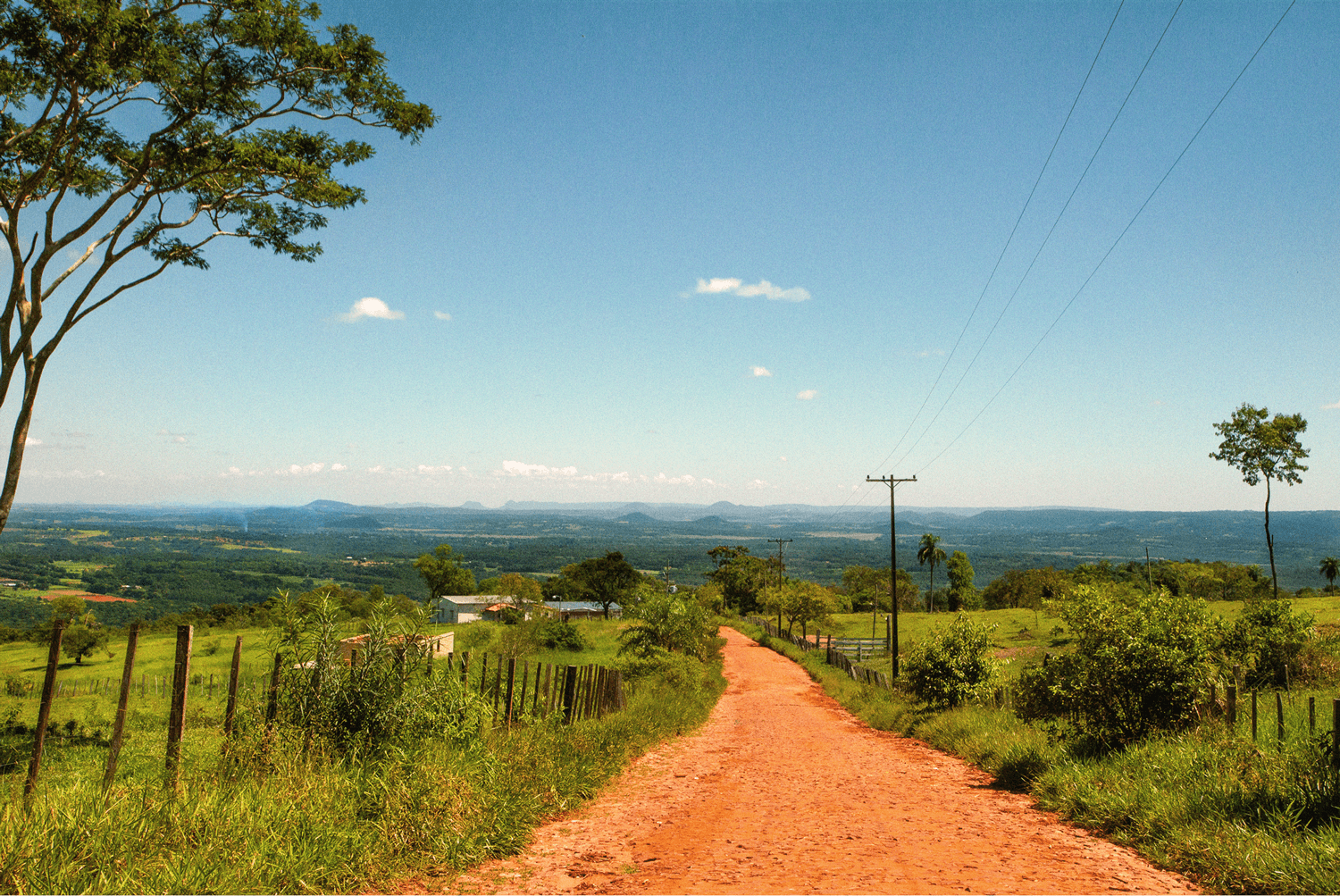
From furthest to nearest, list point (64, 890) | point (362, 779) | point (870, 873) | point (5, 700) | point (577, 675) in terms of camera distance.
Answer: point (5, 700) → point (577, 675) → point (362, 779) → point (870, 873) → point (64, 890)

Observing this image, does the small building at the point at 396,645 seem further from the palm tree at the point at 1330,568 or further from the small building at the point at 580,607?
the palm tree at the point at 1330,568

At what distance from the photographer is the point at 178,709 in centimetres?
588

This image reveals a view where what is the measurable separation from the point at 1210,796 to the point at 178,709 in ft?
31.1

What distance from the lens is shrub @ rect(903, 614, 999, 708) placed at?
1617 centimetres

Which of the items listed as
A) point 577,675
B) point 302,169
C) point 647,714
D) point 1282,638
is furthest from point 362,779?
point 1282,638

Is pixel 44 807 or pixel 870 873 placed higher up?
pixel 44 807

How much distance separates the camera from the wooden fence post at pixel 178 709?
5.54 metres

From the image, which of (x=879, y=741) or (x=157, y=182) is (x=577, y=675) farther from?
(x=157, y=182)

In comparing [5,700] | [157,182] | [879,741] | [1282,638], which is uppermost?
[157,182]

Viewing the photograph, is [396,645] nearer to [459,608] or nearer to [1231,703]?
[1231,703]

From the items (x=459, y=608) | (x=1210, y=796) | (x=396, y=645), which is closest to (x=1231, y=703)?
(x=1210, y=796)

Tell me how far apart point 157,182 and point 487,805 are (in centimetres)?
1396

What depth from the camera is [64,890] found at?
13.4 feet

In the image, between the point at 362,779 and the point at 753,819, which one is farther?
the point at 753,819
